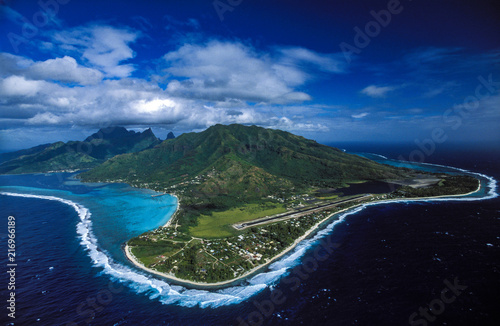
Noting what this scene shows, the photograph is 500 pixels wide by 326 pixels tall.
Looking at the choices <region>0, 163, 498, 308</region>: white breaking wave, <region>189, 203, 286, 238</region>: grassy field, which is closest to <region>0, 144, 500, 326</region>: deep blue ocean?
<region>0, 163, 498, 308</region>: white breaking wave

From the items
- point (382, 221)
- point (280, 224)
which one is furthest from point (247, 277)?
point (382, 221)

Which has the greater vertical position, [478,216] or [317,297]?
[478,216]

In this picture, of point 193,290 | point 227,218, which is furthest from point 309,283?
point 227,218

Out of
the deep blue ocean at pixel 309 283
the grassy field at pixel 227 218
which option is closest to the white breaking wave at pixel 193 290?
the deep blue ocean at pixel 309 283

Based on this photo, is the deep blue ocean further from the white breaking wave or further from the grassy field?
the grassy field

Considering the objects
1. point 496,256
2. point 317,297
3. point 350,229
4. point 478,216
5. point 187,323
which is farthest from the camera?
point 478,216

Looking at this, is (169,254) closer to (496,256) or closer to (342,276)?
(342,276)
